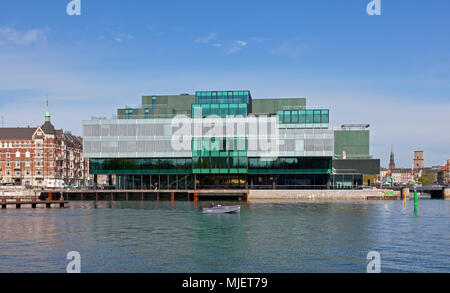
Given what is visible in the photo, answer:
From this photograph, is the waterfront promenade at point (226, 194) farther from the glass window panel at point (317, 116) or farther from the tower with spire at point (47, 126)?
the tower with spire at point (47, 126)

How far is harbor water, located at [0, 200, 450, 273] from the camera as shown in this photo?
35875 mm

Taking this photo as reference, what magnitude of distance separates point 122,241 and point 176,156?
77612mm

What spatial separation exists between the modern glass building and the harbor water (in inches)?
2023

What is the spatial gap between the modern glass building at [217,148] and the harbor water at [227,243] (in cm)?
5138

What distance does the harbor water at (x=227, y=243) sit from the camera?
35875 mm

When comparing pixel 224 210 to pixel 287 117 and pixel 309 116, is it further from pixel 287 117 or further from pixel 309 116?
pixel 309 116

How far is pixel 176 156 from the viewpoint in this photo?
125250 millimetres

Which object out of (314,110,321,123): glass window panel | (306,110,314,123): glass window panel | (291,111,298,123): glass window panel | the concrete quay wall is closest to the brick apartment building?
the concrete quay wall

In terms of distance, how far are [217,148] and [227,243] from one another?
76.9 m

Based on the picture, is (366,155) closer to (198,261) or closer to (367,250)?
(367,250)
